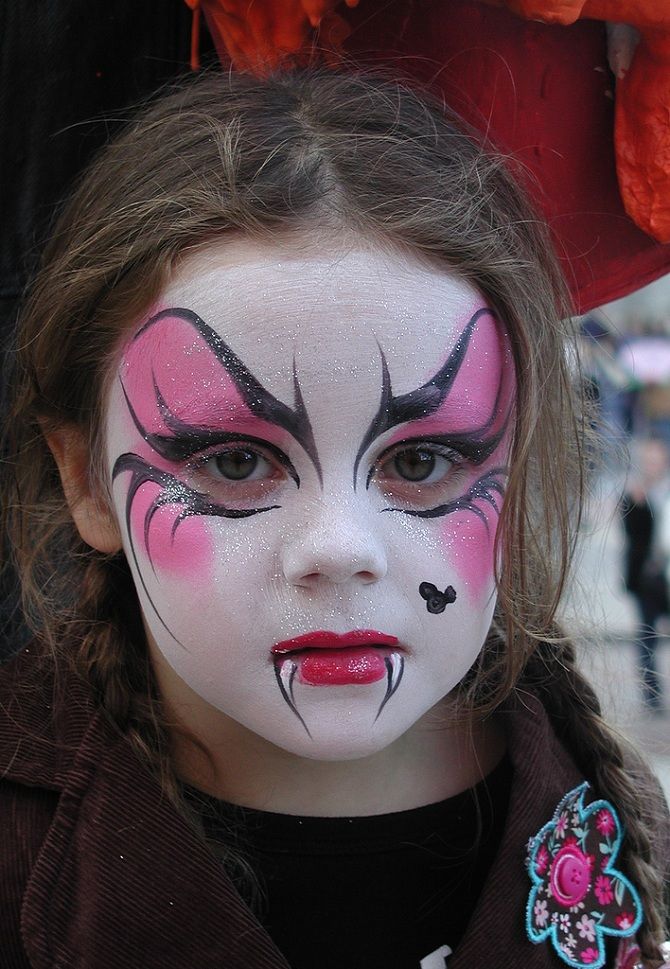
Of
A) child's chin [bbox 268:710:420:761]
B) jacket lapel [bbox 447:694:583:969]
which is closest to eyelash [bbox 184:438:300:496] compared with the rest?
child's chin [bbox 268:710:420:761]

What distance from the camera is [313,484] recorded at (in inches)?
40.2

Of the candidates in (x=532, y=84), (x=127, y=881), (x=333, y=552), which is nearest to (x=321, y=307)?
(x=333, y=552)

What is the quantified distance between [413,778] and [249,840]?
197 mm

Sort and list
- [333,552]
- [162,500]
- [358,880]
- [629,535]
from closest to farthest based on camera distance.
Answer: [333,552] → [162,500] → [358,880] → [629,535]

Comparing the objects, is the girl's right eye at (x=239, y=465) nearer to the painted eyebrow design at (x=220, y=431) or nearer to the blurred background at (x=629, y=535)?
the painted eyebrow design at (x=220, y=431)

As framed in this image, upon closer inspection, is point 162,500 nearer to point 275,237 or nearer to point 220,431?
point 220,431

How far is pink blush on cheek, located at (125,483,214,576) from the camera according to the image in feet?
3.42

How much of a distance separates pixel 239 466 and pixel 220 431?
0.13ft

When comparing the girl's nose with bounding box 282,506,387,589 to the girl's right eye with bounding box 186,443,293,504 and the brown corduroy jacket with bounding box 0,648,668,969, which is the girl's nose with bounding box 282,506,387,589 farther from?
the brown corduroy jacket with bounding box 0,648,668,969

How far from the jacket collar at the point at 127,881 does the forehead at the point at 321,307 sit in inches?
17.4

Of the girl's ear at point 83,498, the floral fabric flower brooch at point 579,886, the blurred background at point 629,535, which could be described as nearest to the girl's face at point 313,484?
the girl's ear at point 83,498

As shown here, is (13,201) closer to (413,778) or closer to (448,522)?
(448,522)

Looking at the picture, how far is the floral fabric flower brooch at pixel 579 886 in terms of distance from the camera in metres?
1.19

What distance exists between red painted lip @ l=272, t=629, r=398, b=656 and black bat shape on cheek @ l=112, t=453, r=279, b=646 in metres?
0.12
